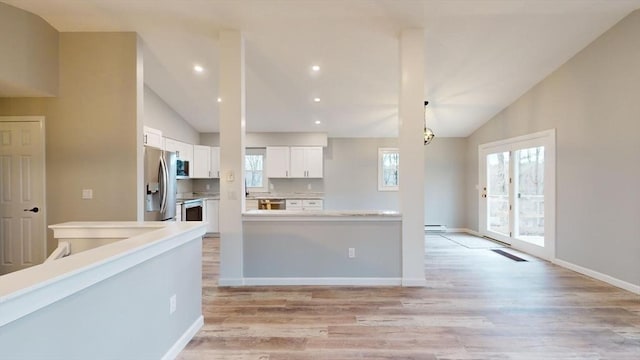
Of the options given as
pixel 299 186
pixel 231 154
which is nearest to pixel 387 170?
pixel 299 186

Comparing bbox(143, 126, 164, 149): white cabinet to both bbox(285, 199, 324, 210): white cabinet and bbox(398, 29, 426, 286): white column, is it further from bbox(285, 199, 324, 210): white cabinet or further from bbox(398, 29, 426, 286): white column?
bbox(398, 29, 426, 286): white column

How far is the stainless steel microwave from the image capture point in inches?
243

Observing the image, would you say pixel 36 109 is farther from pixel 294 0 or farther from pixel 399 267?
pixel 399 267

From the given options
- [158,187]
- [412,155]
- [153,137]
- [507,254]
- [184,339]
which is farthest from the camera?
[153,137]

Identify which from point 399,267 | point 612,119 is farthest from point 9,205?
point 612,119

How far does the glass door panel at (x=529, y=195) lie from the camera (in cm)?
510

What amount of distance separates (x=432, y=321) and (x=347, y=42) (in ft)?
10.8

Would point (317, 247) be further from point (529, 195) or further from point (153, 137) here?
point (529, 195)

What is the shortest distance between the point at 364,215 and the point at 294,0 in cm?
243

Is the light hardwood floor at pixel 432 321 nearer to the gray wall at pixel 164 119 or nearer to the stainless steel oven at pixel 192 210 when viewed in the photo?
the stainless steel oven at pixel 192 210

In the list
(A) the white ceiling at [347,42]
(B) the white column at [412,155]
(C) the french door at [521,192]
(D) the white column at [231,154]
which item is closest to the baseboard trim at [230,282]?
(D) the white column at [231,154]

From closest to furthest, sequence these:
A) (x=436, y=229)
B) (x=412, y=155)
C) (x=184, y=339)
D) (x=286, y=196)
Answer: (x=184, y=339), (x=412, y=155), (x=286, y=196), (x=436, y=229)

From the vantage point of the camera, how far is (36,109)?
3.91 metres

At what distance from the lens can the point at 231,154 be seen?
12.2 ft
